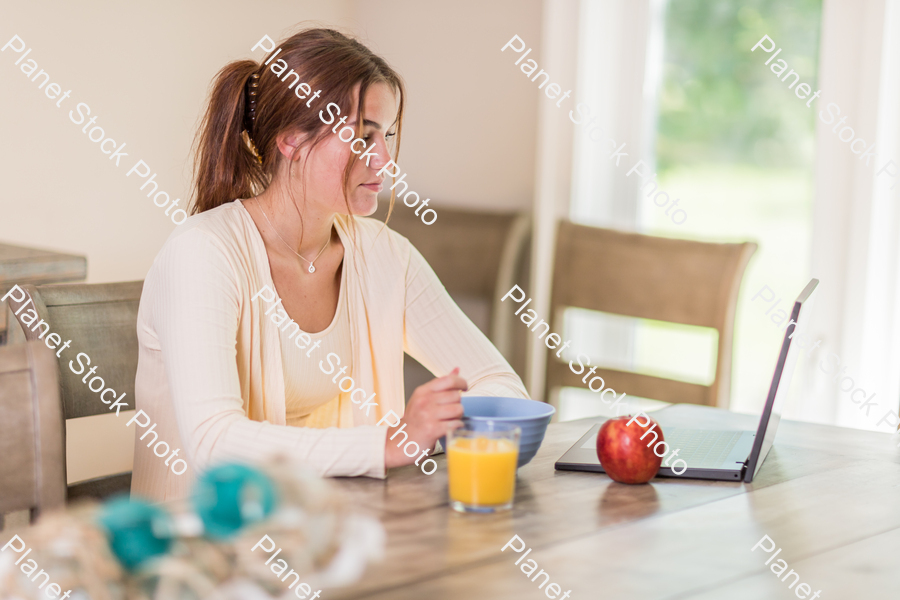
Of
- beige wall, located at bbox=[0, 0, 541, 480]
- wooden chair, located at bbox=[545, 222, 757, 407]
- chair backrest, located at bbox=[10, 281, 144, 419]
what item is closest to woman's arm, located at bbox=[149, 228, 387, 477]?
chair backrest, located at bbox=[10, 281, 144, 419]

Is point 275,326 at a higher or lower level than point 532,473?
higher

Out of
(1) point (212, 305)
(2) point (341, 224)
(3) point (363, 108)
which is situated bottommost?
(1) point (212, 305)

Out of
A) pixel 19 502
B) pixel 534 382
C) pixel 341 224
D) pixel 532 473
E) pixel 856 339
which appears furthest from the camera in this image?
pixel 534 382

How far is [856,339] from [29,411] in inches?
66.9

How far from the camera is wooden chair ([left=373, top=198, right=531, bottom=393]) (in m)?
2.55

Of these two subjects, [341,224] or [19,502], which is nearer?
[19,502]

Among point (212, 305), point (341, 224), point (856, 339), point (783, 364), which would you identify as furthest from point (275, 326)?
point (856, 339)

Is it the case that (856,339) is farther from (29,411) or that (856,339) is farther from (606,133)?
(29,411)

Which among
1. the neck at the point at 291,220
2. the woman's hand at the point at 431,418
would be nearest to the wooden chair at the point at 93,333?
the neck at the point at 291,220

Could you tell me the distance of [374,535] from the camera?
610 millimetres

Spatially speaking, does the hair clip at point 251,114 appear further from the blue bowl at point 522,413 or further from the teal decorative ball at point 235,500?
the teal decorative ball at point 235,500

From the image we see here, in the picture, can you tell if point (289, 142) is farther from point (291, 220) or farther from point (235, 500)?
point (235, 500)

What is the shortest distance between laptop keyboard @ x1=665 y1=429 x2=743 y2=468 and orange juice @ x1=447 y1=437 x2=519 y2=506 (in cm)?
29

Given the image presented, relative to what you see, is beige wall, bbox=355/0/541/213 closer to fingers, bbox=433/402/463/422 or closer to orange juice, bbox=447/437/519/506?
fingers, bbox=433/402/463/422
